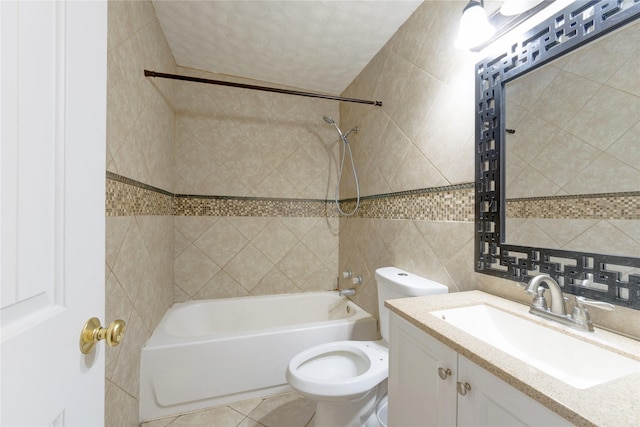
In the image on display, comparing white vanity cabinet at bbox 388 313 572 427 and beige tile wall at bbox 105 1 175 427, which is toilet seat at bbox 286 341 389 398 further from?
beige tile wall at bbox 105 1 175 427

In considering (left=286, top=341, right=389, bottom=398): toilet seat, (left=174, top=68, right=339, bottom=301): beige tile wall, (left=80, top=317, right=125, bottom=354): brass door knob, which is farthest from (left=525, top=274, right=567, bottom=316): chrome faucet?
(left=174, top=68, right=339, bottom=301): beige tile wall

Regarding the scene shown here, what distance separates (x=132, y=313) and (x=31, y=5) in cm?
130

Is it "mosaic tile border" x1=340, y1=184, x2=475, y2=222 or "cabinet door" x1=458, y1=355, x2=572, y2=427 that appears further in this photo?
"mosaic tile border" x1=340, y1=184, x2=475, y2=222

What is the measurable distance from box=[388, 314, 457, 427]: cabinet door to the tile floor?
2.66ft

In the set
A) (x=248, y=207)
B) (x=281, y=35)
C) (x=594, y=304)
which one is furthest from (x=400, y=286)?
(x=281, y=35)

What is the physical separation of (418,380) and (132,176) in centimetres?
147

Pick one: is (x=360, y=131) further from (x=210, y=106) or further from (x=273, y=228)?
(x=210, y=106)

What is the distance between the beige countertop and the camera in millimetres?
424

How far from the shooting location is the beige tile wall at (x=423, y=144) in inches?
45.3

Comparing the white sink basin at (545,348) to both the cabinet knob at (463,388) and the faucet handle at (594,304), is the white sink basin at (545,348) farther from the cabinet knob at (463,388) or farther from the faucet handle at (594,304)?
the cabinet knob at (463,388)

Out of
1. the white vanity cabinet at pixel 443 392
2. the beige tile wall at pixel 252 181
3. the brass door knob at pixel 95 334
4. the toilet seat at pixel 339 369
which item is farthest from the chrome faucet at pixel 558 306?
the beige tile wall at pixel 252 181

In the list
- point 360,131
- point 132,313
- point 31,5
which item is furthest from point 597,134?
point 132,313

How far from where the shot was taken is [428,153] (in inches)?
53.7

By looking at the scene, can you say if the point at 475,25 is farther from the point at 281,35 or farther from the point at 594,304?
the point at 281,35
